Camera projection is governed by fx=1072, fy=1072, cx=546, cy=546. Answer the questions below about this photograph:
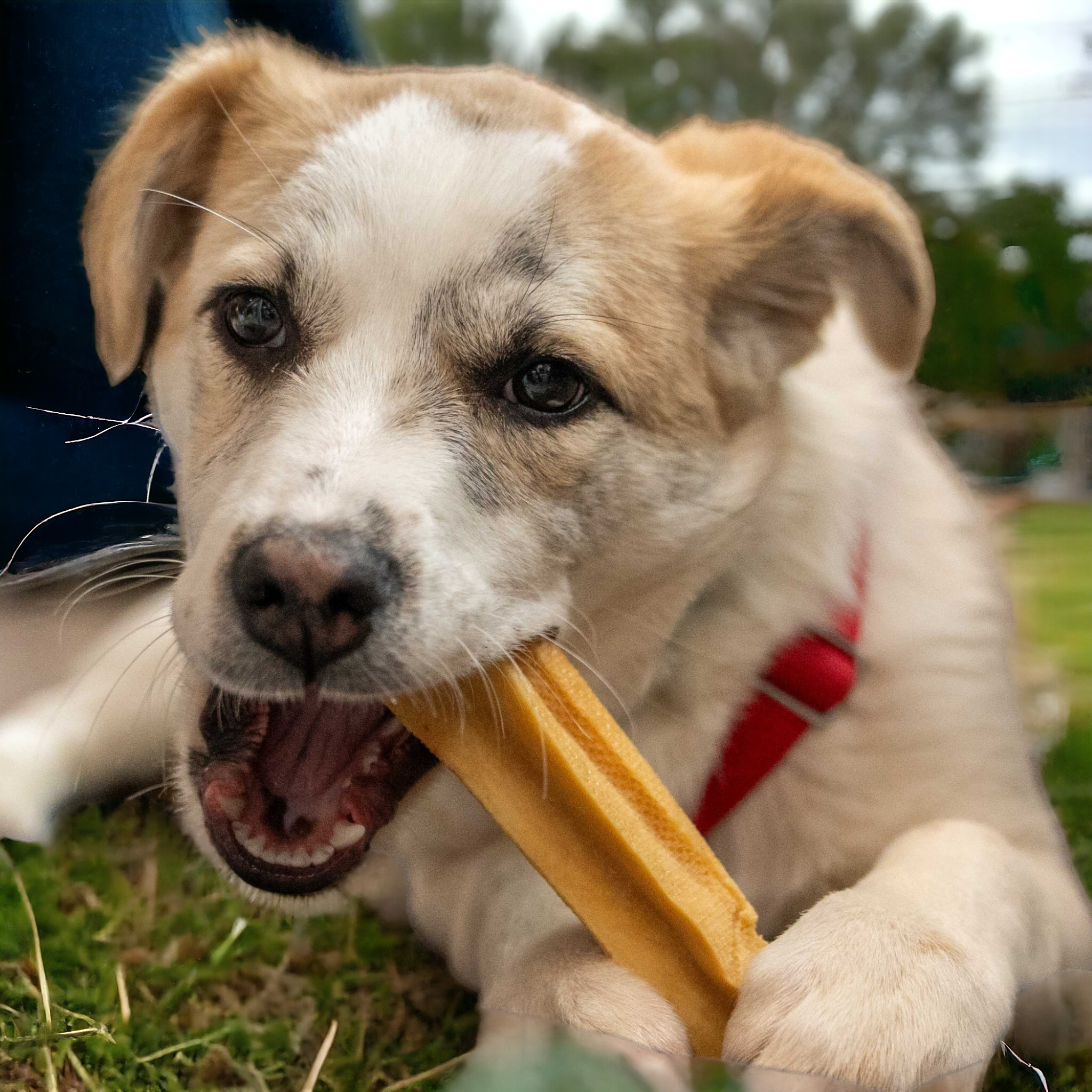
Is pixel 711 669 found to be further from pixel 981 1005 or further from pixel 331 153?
pixel 331 153

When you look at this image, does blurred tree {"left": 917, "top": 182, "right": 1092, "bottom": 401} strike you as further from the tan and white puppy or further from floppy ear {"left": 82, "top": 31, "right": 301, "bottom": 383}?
floppy ear {"left": 82, "top": 31, "right": 301, "bottom": 383}

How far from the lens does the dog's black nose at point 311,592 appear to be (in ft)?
3.71

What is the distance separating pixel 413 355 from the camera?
1331 mm

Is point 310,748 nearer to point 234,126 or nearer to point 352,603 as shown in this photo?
point 352,603

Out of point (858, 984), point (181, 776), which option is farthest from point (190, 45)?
point (858, 984)

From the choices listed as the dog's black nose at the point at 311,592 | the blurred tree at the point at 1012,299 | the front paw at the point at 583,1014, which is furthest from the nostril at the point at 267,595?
the blurred tree at the point at 1012,299

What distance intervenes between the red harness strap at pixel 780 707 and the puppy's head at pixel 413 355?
0.21m

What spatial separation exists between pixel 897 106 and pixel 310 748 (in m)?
1.10

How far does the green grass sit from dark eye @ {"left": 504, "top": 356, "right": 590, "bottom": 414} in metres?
0.63

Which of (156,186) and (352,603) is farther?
(156,186)

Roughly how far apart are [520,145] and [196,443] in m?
0.58

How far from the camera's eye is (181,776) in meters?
1.43

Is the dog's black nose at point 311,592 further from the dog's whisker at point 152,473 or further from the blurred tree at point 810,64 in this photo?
the blurred tree at point 810,64

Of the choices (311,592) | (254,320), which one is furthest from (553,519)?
(254,320)
